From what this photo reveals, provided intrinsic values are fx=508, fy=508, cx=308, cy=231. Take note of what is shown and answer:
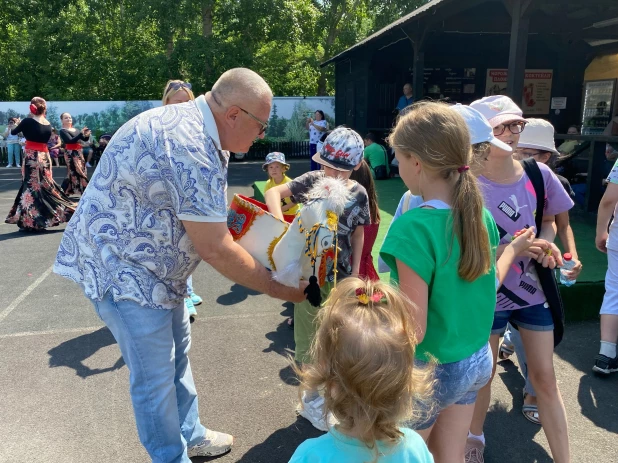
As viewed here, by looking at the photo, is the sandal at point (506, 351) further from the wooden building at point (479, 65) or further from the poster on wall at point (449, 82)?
the poster on wall at point (449, 82)

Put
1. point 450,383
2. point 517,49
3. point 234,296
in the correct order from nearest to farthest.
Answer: point 450,383 < point 234,296 < point 517,49

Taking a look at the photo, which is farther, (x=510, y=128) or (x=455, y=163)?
(x=510, y=128)

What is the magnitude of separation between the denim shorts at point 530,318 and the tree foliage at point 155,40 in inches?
857

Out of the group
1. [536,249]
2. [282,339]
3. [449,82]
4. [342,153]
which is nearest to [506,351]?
[282,339]

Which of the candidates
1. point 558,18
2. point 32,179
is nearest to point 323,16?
point 558,18

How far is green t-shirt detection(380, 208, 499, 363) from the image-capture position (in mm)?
1643

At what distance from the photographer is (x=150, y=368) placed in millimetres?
2162

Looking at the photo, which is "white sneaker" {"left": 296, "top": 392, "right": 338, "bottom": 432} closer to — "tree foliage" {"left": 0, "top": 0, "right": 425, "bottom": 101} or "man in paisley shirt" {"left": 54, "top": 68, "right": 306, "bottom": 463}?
"man in paisley shirt" {"left": 54, "top": 68, "right": 306, "bottom": 463}

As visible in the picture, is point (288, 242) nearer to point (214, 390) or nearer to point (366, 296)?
point (366, 296)

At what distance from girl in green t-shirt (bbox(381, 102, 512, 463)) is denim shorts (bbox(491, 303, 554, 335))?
71 cm

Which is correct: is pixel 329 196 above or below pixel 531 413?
above

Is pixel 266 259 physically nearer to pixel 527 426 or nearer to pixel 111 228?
pixel 111 228

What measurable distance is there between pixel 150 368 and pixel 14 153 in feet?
68.0

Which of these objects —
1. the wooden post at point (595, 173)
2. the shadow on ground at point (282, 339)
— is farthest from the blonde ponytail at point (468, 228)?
the wooden post at point (595, 173)
